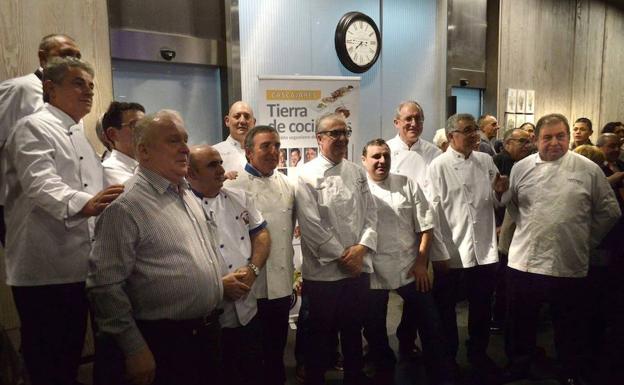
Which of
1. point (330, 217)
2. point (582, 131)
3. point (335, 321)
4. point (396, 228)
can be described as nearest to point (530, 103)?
point (582, 131)

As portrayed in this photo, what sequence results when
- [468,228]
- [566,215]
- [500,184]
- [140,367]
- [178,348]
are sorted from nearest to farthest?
[140,367] → [178,348] → [566,215] → [468,228] → [500,184]

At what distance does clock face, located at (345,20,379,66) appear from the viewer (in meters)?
5.21

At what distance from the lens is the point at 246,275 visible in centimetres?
231

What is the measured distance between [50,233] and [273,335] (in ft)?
4.07

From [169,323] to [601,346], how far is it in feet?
9.78

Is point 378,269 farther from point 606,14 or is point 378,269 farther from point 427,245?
point 606,14

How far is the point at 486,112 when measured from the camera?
7055mm

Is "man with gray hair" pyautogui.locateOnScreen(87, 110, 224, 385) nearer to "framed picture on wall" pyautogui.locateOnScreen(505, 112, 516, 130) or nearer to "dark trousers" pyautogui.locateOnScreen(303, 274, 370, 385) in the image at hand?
"dark trousers" pyautogui.locateOnScreen(303, 274, 370, 385)

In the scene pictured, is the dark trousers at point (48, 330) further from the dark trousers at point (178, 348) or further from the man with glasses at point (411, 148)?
the man with glasses at point (411, 148)

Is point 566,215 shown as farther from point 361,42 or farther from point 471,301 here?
point 361,42

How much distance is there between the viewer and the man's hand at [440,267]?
3070 mm

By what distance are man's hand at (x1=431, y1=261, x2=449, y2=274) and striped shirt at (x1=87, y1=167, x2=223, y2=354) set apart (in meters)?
1.71

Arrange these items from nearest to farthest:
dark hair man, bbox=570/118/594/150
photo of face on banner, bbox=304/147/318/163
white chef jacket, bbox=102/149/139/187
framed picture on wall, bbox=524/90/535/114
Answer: white chef jacket, bbox=102/149/139/187
photo of face on banner, bbox=304/147/318/163
dark hair man, bbox=570/118/594/150
framed picture on wall, bbox=524/90/535/114

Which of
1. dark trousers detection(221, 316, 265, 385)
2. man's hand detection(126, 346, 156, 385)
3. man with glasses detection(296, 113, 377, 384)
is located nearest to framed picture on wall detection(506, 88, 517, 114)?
man with glasses detection(296, 113, 377, 384)
